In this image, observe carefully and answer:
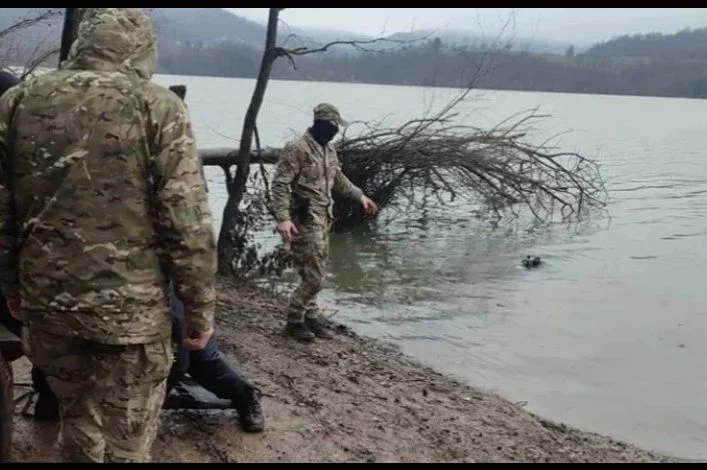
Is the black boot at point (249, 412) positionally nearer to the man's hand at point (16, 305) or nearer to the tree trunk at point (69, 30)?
the man's hand at point (16, 305)

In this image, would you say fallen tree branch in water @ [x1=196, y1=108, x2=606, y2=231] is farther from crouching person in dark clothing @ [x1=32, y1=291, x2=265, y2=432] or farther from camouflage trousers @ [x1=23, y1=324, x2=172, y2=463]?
camouflage trousers @ [x1=23, y1=324, x2=172, y2=463]

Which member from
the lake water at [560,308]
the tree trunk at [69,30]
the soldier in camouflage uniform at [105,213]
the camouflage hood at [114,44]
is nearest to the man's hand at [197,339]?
the soldier in camouflage uniform at [105,213]

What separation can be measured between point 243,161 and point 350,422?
5.22 m

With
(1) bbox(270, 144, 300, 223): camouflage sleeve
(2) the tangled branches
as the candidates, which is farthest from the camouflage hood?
(2) the tangled branches

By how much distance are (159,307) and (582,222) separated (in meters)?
16.5

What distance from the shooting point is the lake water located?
746 centimetres

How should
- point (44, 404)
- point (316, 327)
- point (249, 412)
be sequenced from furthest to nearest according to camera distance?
point (316, 327)
point (249, 412)
point (44, 404)

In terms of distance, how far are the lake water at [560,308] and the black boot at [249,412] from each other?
9.56 ft

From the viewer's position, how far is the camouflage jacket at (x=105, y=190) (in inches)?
116

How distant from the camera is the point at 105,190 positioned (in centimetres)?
296

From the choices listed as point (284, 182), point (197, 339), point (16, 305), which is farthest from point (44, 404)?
point (284, 182)

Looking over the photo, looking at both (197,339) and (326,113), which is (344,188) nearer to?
(326,113)

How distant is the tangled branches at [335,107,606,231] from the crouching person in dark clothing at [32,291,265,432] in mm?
10141

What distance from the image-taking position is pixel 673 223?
19578mm
